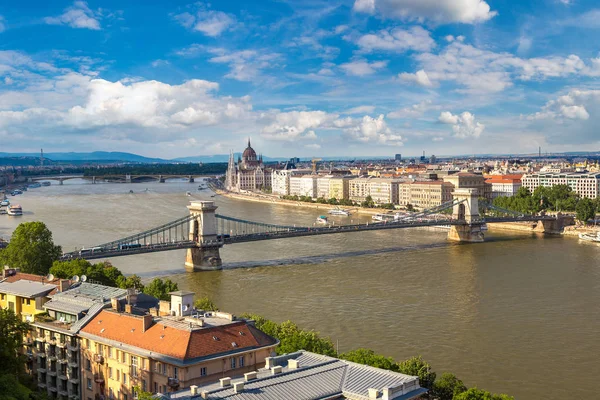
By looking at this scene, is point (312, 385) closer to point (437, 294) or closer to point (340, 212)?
point (437, 294)

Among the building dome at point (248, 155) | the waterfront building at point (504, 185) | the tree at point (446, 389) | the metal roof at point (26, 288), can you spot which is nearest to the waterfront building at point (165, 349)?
the metal roof at point (26, 288)

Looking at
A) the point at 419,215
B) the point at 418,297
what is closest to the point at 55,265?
the point at 418,297

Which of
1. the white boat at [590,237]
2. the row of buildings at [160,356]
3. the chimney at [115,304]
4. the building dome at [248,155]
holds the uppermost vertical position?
the building dome at [248,155]

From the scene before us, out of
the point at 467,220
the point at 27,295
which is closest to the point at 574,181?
the point at 467,220

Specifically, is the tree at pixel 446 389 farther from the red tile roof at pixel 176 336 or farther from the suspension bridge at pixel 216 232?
the suspension bridge at pixel 216 232

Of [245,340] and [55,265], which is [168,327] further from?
[55,265]

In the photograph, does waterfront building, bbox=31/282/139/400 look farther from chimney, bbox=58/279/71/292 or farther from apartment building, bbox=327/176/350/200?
apartment building, bbox=327/176/350/200
